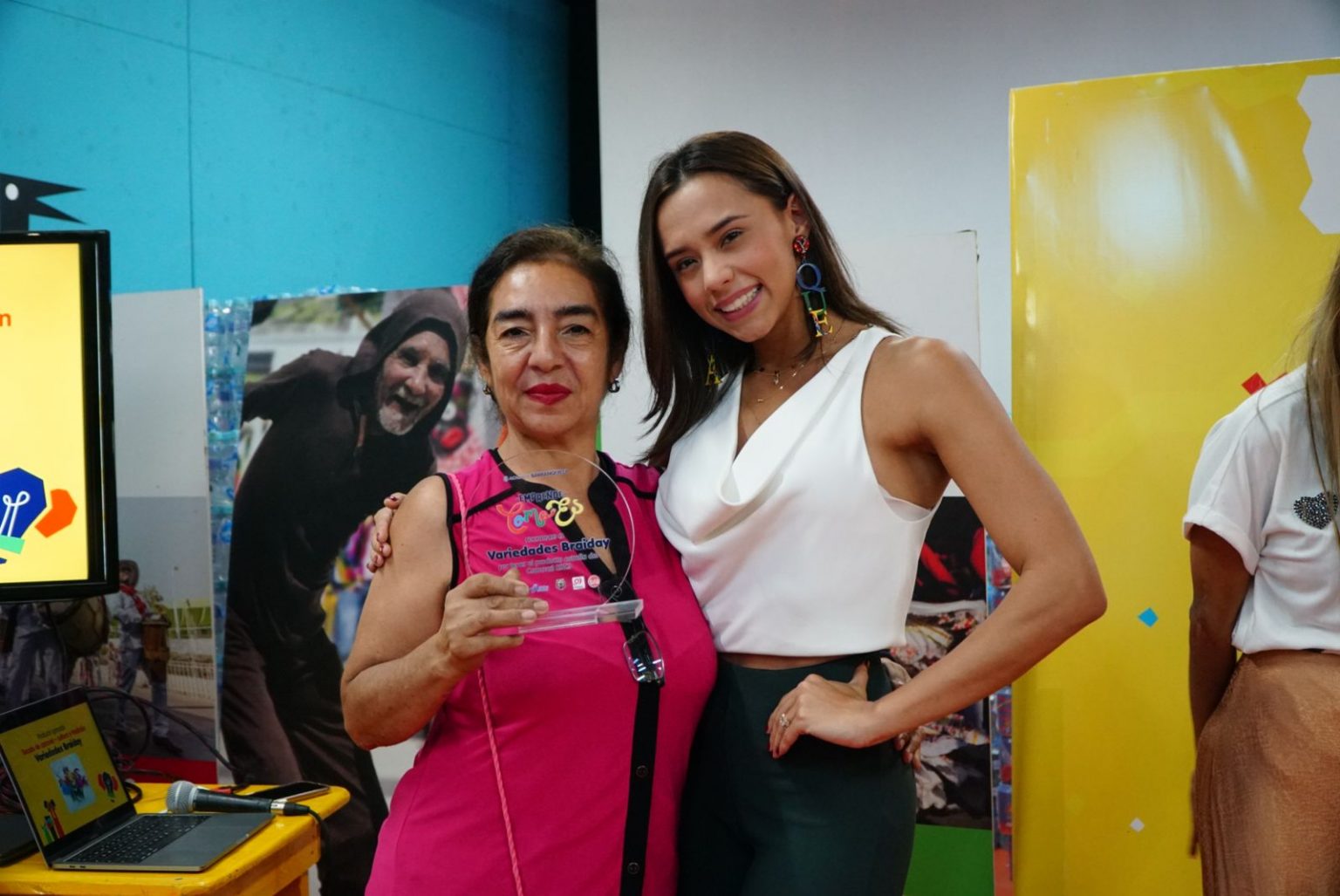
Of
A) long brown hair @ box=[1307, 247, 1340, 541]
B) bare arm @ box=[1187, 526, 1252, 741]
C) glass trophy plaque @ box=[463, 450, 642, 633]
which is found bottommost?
bare arm @ box=[1187, 526, 1252, 741]

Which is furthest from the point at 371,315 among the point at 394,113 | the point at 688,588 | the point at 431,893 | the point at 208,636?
the point at 394,113

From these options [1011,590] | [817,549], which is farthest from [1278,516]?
[817,549]

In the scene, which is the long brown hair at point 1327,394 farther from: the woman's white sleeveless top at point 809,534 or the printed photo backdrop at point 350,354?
the printed photo backdrop at point 350,354

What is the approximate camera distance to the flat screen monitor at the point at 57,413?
7.13ft

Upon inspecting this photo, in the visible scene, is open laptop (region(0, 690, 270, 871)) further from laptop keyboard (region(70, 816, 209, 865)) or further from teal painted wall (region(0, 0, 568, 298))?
teal painted wall (region(0, 0, 568, 298))

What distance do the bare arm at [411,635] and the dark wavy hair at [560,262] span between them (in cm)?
30

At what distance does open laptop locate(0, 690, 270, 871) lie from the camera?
1.84 m

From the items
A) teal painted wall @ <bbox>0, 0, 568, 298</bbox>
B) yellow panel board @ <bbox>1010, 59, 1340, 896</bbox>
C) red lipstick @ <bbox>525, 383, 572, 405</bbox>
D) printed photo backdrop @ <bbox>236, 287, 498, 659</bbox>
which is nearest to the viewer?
red lipstick @ <bbox>525, 383, 572, 405</bbox>

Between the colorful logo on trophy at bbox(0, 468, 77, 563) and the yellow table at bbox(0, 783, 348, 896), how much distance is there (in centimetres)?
59

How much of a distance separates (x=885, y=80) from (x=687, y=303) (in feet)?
9.64

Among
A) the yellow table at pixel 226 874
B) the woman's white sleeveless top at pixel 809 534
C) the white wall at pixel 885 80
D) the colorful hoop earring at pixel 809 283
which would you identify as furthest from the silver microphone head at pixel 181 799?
the white wall at pixel 885 80

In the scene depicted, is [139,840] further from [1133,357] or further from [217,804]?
[1133,357]

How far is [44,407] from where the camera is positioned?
220cm

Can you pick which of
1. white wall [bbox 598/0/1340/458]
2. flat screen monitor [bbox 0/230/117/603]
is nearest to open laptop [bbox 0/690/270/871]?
flat screen monitor [bbox 0/230/117/603]
